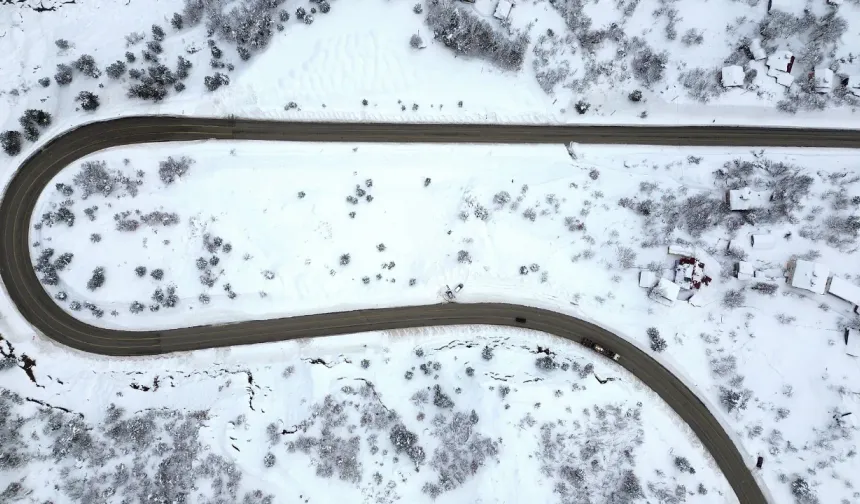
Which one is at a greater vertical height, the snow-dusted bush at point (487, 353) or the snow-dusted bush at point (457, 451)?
the snow-dusted bush at point (487, 353)

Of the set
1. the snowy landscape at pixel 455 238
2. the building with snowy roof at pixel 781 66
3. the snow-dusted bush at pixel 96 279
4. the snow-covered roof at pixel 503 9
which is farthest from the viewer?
the building with snowy roof at pixel 781 66

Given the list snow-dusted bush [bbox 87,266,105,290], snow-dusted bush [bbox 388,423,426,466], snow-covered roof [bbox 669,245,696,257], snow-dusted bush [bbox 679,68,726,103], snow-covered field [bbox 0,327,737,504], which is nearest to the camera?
snow-covered field [bbox 0,327,737,504]

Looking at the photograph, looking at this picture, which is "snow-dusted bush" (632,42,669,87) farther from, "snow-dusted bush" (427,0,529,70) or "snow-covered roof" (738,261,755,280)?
"snow-covered roof" (738,261,755,280)

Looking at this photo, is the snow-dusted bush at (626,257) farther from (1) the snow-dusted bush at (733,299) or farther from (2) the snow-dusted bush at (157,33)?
(2) the snow-dusted bush at (157,33)

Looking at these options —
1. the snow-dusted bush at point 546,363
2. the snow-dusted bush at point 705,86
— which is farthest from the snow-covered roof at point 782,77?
the snow-dusted bush at point 546,363

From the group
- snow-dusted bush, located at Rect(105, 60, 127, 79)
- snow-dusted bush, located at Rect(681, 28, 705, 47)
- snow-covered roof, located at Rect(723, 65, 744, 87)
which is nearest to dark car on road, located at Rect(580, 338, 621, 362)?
snow-covered roof, located at Rect(723, 65, 744, 87)

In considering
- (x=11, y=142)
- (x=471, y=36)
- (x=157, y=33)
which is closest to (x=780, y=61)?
(x=471, y=36)
